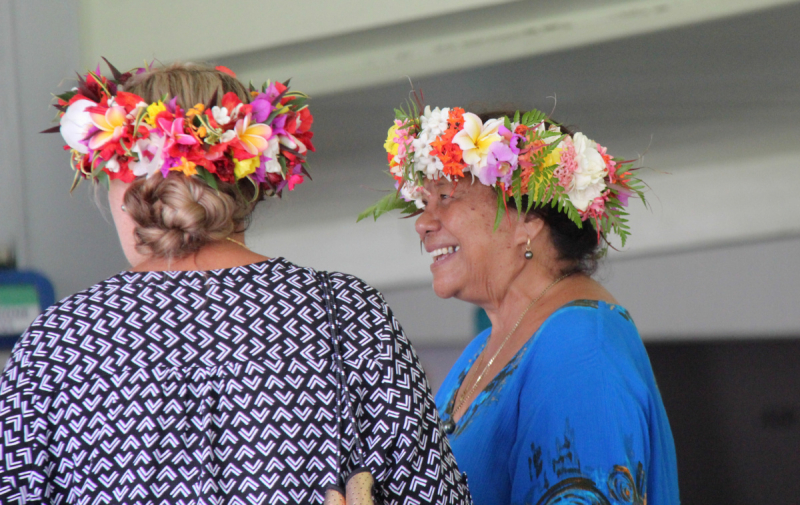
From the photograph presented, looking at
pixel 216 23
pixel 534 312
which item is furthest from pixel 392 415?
pixel 216 23

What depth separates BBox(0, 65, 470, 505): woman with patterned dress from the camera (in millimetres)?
1021

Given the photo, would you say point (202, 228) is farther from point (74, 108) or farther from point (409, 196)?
point (409, 196)

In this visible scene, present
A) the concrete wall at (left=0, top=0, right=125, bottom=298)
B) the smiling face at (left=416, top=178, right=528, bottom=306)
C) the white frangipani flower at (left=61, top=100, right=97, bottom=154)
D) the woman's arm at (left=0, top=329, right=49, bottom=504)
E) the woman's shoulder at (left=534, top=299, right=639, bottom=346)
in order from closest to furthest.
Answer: the woman's arm at (left=0, top=329, right=49, bottom=504) < the white frangipani flower at (left=61, top=100, right=97, bottom=154) < the woman's shoulder at (left=534, top=299, right=639, bottom=346) < the smiling face at (left=416, top=178, right=528, bottom=306) < the concrete wall at (left=0, top=0, right=125, bottom=298)

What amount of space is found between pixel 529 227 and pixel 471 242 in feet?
0.53

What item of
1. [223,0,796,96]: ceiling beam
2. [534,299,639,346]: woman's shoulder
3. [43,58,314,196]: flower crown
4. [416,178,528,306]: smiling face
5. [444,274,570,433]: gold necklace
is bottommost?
[444,274,570,433]: gold necklace

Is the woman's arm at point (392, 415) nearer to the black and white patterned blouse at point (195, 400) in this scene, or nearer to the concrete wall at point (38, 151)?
the black and white patterned blouse at point (195, 400)

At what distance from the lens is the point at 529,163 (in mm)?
1900

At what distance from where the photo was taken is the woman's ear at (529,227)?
1.98 metres

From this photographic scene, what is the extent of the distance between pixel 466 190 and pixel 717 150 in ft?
6.66

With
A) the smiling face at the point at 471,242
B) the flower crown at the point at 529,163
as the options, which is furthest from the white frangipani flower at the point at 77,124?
the smiling face at the point at 471,242

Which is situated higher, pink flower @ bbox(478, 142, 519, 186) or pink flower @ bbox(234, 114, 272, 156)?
pink flower @ bbox(234, 114, 272, 156)

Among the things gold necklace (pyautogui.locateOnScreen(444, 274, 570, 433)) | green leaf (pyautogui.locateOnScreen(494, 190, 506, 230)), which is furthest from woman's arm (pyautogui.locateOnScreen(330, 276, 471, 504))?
green leaf (pyautogui.locateOnScreen(494, 190, 506, 230))

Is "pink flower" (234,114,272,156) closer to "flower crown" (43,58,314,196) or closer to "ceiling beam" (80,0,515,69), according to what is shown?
"flower crown" (43,58,314,196)

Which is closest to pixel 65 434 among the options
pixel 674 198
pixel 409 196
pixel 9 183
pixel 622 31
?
pixel 409 196
